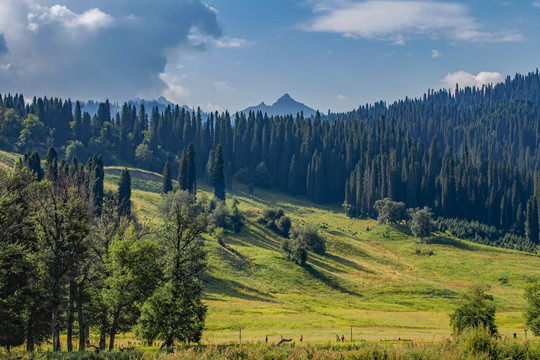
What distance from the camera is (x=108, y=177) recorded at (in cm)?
14200

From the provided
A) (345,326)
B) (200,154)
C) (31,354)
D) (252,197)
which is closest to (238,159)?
(200,154)

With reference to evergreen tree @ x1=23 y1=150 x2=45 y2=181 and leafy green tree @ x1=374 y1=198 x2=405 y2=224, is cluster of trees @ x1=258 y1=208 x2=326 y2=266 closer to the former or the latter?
leafy green tree @ x1=374 y1=198 x2=405 y2=224

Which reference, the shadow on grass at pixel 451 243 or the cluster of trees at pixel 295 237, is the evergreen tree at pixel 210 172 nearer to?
the cluster of trees at pixel 295 237

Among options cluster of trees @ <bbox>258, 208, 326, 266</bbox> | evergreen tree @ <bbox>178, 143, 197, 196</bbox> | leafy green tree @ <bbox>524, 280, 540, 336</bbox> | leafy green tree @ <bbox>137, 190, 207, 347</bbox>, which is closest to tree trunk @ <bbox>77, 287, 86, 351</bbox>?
leafy green tree @ <bbox>137, 190, 207, 347</bbox>

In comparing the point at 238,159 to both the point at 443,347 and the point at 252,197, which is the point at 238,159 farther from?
the point at 443,347

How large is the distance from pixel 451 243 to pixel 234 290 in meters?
81.5

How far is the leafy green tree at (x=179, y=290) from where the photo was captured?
33.7 m

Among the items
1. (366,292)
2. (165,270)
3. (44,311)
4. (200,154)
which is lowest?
(366,292)

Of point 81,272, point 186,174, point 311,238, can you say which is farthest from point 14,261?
point 186,174

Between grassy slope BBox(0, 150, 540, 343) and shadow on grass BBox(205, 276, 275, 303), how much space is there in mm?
170

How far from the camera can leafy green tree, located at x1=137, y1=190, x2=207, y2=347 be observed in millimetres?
33719

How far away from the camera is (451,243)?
127438 millimetres

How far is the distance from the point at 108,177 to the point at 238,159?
225 feet

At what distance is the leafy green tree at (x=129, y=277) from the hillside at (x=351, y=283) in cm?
562
